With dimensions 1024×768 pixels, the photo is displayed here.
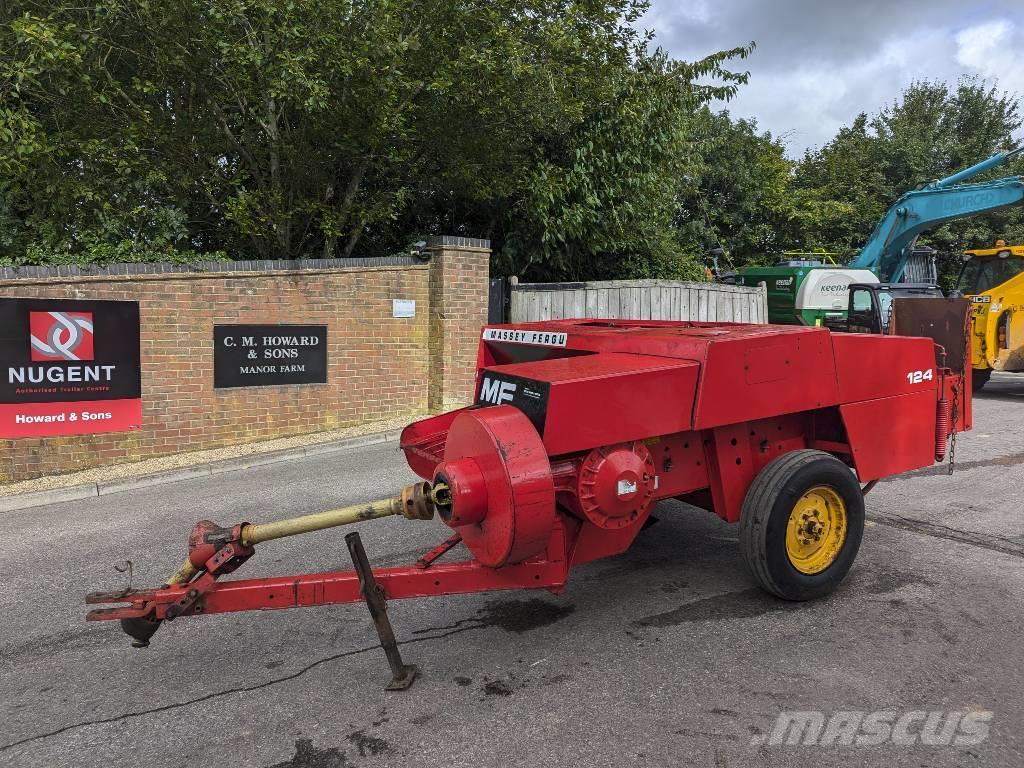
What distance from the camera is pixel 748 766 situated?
266 centimetres

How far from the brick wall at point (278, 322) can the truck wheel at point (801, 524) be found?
6156 mm

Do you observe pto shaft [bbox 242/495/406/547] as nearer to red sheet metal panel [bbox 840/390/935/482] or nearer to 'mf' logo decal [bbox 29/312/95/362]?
red sheet metal panel [bbox 840/390/935/482]

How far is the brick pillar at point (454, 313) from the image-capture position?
31.4 ft

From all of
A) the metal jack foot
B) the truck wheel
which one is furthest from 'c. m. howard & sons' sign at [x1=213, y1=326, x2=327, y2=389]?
the truck wheel

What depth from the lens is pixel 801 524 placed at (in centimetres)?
390

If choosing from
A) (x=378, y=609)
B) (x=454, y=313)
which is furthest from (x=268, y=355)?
(x=378, y=609)

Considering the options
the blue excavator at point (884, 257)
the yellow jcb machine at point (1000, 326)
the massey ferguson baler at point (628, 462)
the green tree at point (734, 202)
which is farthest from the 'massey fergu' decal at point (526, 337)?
the green tree at point (734, 202)

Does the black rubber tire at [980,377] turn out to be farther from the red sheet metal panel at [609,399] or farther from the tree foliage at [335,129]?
the red sheet metal panel at [609,399]

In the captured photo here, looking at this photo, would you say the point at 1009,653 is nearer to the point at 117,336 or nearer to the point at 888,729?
the point at 888,729

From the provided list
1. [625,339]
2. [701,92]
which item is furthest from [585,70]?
[625,339]

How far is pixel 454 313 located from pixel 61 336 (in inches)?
178

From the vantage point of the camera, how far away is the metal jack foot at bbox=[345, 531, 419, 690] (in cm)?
305

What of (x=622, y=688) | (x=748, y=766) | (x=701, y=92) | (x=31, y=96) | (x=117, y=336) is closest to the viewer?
(x=748, y=766)

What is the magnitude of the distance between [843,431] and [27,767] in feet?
13.9
